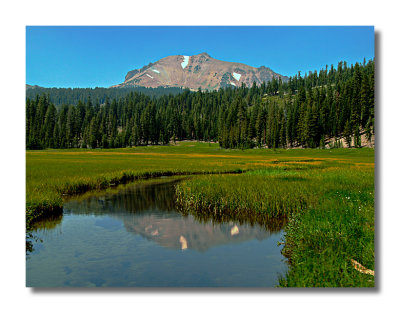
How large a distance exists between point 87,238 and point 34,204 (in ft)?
14.8

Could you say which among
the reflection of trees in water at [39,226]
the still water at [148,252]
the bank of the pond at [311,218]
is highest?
the bank of the pond at [311,218]

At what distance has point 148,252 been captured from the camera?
38.3 ft

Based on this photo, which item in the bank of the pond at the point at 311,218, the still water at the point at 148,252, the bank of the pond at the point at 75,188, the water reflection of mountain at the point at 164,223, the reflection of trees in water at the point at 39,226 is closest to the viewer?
the bank of the pond at the point at 311,218

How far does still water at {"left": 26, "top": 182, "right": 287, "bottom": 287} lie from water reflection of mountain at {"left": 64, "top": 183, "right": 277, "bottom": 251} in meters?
0.04

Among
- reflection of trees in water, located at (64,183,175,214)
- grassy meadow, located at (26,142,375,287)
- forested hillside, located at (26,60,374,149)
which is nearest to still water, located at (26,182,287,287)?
reflection of trees in water, located at (64,183,175,214)

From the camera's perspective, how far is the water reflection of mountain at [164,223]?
13336 millimetres

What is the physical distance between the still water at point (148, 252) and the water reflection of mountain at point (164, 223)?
0.04 meters

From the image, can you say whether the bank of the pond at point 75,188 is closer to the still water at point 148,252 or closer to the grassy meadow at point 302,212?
the grassy meadow at point 302,212

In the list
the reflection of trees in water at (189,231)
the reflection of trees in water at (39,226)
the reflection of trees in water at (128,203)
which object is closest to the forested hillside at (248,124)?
the reflection of trees in water at (128,203)

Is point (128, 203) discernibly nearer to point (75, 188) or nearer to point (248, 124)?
point (75, 188)

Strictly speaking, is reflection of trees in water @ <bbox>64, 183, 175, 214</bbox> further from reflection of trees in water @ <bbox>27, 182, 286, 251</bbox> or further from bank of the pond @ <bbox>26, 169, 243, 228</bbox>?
bank of the pond @ <bbox>26, 169, 243, 228</bbox>

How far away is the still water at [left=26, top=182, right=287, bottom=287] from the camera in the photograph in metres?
9.30

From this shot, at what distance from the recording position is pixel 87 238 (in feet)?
43.8

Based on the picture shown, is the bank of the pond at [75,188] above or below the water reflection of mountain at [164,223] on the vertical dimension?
above
